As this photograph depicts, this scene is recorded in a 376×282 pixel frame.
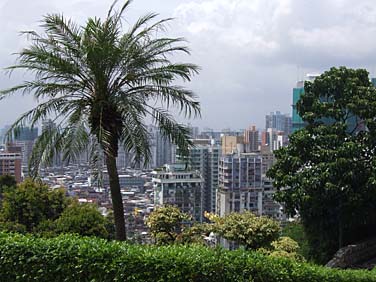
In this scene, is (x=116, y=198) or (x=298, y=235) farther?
(x=298, y=235)

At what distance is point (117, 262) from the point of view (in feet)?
20.7

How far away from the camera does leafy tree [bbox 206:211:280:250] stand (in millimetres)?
13086

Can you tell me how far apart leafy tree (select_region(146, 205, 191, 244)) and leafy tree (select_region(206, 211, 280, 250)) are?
38.0 inches

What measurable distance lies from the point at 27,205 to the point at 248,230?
5630 millimetres

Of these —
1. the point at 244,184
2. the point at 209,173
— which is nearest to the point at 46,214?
the point at 209,173

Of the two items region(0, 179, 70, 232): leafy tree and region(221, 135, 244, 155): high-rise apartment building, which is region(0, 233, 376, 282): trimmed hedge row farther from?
region(221, 135, 244, 155): high-rise apartment building

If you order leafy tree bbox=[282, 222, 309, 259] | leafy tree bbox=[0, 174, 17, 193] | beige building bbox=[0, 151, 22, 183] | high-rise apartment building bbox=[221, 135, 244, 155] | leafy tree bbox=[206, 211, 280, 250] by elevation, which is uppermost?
high-rise apartment building bbox=[221, 135, 244, 155]

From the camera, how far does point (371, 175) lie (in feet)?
47.8

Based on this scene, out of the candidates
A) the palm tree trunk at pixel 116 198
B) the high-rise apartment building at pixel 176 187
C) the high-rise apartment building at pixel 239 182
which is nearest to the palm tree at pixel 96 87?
the palm tree trunk at pixel 116 198

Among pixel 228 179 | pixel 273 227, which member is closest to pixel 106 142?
pixel 273 227

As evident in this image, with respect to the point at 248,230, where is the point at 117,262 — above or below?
above

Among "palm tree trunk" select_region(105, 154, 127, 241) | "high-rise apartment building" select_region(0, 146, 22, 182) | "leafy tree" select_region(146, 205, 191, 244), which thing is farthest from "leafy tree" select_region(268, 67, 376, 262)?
"high-rise apartment building" select_region(0, 146, 22, 182)

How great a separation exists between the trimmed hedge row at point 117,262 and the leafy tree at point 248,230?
621 centimetres

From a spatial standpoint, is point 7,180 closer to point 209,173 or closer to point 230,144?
Result: point 209,173
